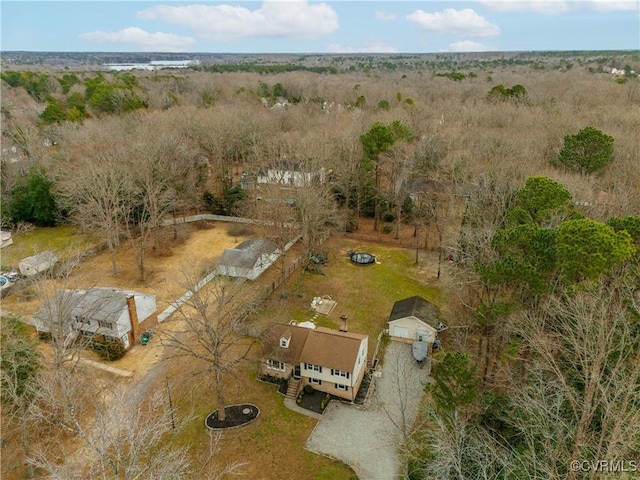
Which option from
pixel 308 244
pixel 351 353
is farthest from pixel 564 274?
pixel 308 244

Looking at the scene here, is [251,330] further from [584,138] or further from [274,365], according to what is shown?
[584,138]

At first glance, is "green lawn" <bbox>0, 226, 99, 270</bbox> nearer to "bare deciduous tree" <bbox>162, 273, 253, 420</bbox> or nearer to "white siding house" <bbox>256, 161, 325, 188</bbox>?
"bare deciduous tree" <bbox>162, 273, 253, 420</bbox>

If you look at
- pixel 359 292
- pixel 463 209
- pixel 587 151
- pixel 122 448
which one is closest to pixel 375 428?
pixel 122 448

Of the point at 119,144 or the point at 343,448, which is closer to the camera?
the point at 343,448

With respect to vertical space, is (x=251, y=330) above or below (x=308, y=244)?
below

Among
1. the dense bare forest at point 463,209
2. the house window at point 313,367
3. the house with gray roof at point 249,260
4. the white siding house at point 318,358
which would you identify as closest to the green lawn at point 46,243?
the dense bare forest at point 463,209

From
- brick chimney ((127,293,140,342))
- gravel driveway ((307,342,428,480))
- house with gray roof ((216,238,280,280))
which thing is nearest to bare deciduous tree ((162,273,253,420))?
house with gray roof ((216,238,280,280))

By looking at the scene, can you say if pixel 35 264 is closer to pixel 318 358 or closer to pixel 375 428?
pixel 318 358
